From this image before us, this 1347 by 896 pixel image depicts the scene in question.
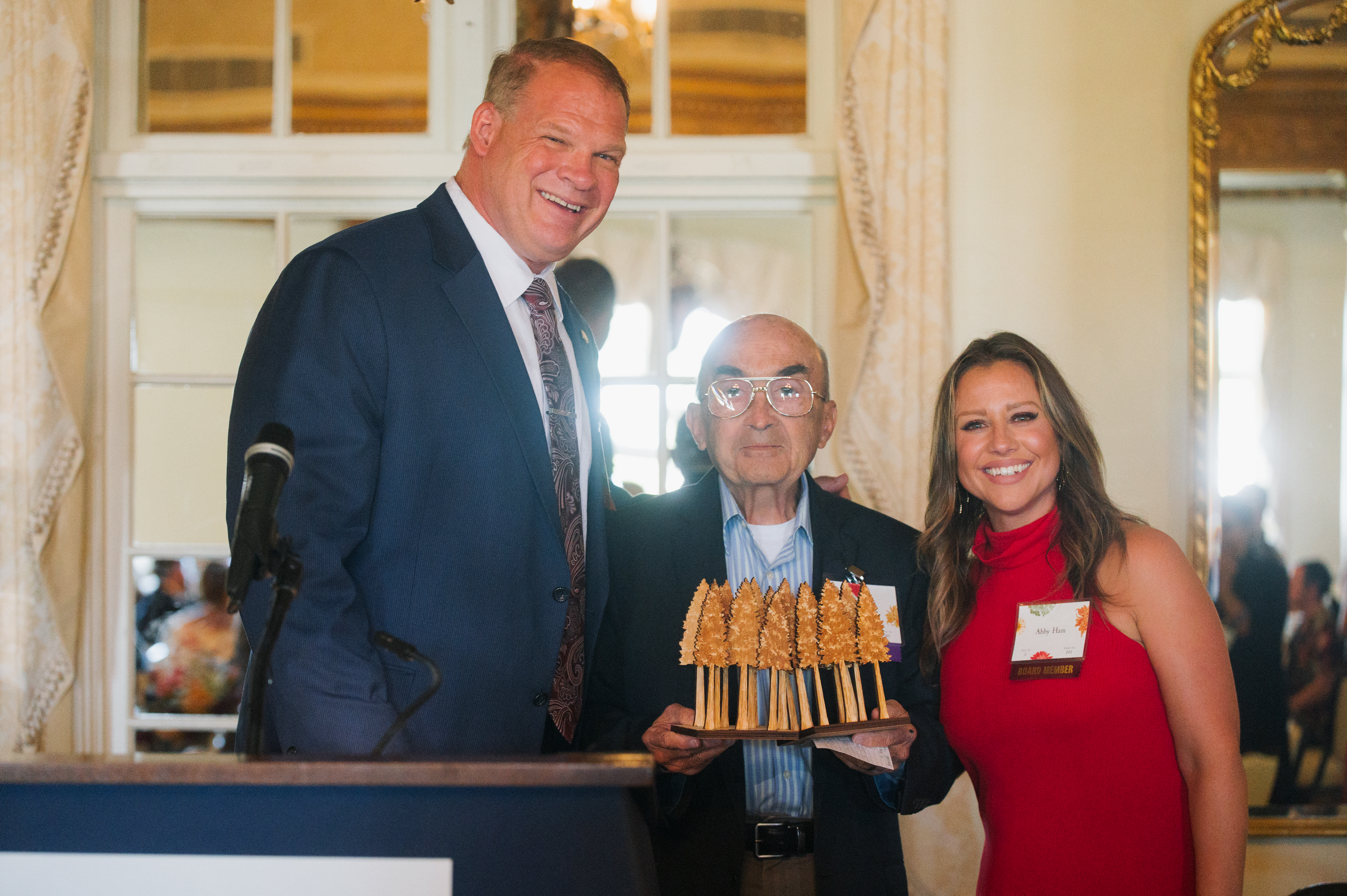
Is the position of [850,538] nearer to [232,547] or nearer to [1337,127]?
[232,547]

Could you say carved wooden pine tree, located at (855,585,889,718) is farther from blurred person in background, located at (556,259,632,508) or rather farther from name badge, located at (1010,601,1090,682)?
blurred person in background, located at (556,259,632,508)

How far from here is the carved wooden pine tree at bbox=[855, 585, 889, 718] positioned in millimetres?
1840

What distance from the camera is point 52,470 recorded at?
3400mm

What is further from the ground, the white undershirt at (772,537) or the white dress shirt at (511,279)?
the white dress shirt at (511,279)

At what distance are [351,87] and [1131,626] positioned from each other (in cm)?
320

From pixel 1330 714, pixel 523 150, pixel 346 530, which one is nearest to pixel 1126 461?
pixel 1330 714

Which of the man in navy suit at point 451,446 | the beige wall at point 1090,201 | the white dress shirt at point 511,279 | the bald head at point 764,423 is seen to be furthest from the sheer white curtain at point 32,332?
the beige wall at point 1090,201

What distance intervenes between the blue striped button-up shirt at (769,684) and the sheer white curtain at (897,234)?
3.39 ft

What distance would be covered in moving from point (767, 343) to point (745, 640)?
714 millimetres

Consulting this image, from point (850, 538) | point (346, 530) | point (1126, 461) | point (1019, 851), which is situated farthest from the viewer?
point (1126, 461)

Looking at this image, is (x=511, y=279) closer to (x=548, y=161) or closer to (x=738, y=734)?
(x=548, y=161)

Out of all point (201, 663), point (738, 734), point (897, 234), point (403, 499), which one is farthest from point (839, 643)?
point (201, 663)

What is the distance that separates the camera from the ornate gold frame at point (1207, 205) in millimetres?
3225

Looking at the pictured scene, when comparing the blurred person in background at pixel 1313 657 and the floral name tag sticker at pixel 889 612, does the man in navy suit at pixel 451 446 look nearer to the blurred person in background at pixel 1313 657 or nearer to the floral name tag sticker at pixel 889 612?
the floral name tag sticker at pixel 889 612
